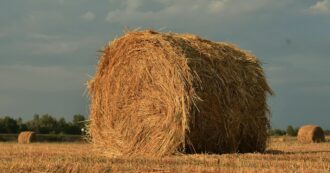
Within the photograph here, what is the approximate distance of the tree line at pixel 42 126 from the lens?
34281mm

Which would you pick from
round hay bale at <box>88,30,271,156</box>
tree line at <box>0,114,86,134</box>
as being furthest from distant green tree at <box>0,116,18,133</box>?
round hay bale at <box>88,30,271,156</box>

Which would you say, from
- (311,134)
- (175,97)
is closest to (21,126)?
(311,134)

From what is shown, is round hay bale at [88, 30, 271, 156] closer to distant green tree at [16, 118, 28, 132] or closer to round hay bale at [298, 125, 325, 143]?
round hay bale at [298, 125, 325, 143]

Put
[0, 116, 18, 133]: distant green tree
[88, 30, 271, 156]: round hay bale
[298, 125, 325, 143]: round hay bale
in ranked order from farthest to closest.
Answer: [0, 116, 18, 133]: distant green tree < [298, 125, 325, 143]: round hay bale < [88, 30, 271, 156]: round hay bale

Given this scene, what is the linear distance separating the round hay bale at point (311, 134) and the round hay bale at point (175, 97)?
1001 centimetres

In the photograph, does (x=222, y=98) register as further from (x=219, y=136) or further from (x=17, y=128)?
(x=17, y=128)

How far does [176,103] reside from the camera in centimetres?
1098

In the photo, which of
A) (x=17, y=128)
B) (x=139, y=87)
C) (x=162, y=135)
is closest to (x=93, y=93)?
(x=139, y=87)

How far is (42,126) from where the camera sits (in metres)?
35.5

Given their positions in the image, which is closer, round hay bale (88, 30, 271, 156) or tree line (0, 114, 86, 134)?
round hay bale (88, 30, 271, 156)

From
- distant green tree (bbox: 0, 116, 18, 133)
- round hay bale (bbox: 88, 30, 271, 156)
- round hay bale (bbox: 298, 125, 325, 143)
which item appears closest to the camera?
round hay bale (bbox: 88, 30, 271, 156)

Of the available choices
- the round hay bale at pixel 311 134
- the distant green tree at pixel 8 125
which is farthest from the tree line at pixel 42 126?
the round hay bale at pixel 311 134

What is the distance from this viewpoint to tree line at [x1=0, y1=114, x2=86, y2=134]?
34.3m

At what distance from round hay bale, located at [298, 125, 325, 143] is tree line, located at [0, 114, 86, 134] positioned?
14.6 meters
